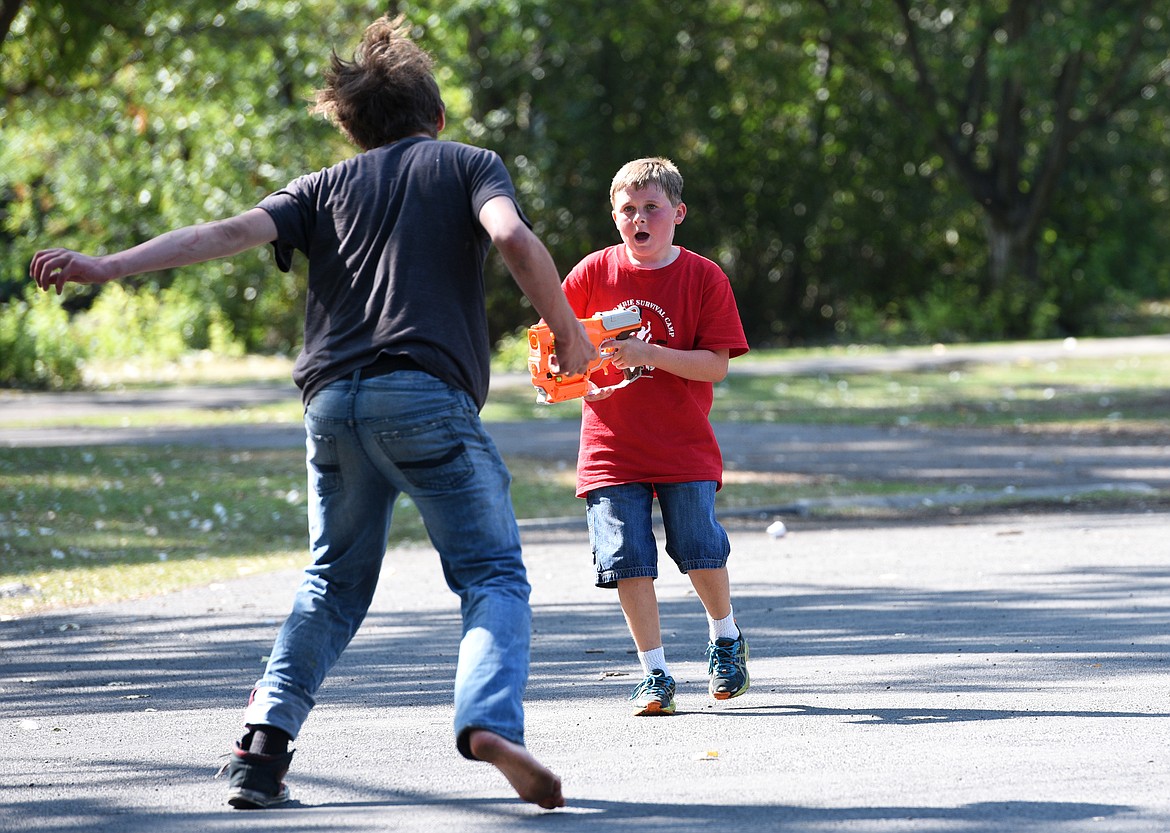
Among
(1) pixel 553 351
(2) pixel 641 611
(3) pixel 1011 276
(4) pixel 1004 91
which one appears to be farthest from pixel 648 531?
(4) pixel 1004 91

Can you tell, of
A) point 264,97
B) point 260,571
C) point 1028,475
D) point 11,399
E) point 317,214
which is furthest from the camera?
point 264,97

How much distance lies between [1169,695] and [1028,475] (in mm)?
7028

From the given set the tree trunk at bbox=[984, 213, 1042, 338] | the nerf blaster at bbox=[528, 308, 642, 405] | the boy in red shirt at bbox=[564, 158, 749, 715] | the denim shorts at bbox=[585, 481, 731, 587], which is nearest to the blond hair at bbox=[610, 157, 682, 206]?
the boy in red shirt at bbox=[564, 158, 749, 715]

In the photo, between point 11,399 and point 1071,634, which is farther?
point 11,399

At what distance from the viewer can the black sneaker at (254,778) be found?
388 cm

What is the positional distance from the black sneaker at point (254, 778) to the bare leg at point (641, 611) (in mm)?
1449

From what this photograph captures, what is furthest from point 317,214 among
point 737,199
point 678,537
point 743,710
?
point 737,199

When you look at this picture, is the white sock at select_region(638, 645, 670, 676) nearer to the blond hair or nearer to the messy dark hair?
the blond hair

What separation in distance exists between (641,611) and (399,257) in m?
1.70

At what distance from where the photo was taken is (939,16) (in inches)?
1035

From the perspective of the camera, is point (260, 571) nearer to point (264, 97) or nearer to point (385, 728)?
point (385, 728)

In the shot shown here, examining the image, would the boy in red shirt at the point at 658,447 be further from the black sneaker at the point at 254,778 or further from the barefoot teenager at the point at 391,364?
the black sneaker at the point at 254,778

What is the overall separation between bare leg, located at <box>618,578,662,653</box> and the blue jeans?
1159 mm

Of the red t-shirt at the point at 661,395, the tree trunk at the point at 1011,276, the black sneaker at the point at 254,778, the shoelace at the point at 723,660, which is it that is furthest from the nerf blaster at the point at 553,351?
the tree trunk at the point at 1011,276
